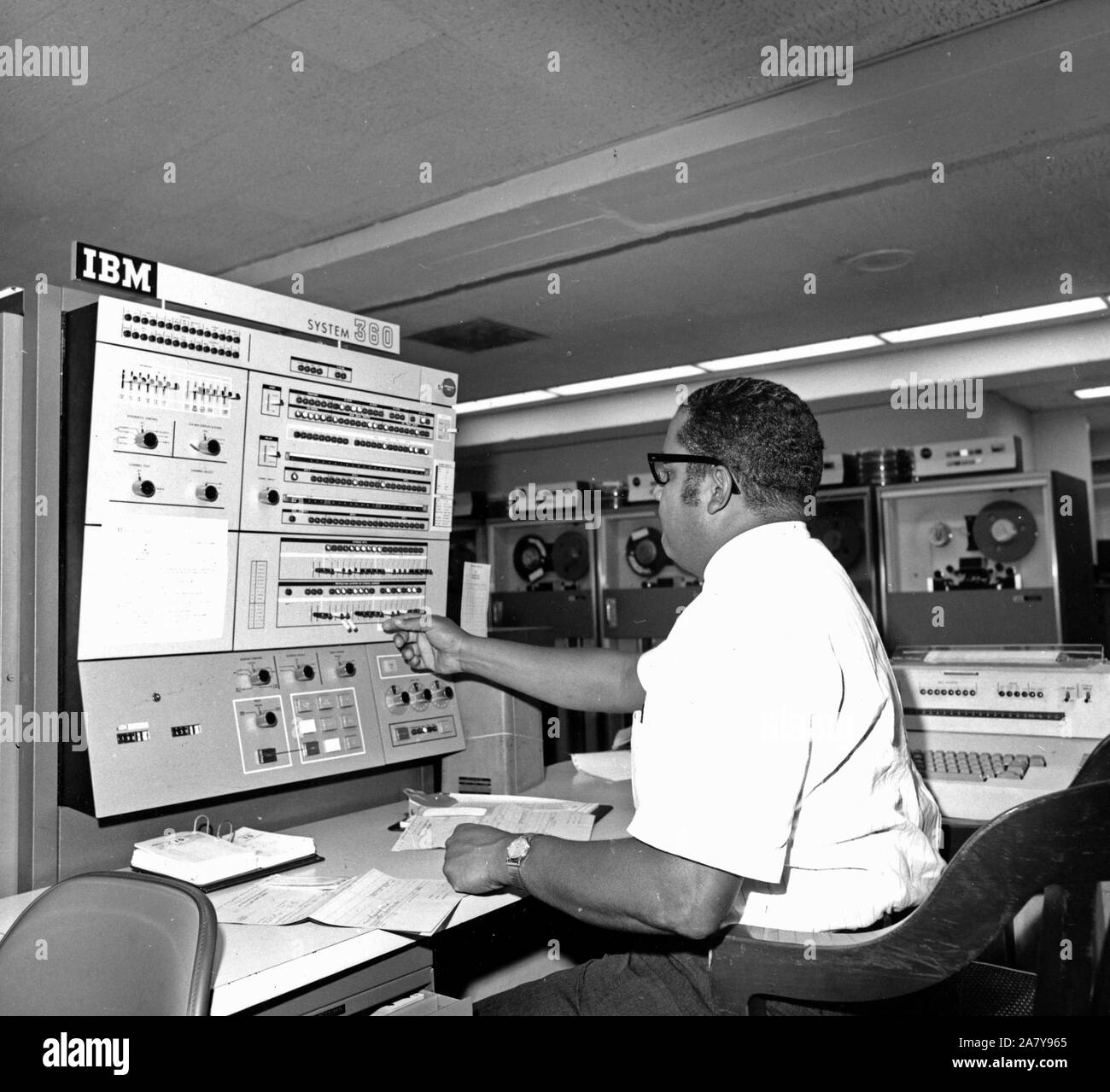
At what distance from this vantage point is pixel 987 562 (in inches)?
187

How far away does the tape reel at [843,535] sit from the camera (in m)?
4.92

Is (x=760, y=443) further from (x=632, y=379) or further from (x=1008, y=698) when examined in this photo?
(x=632, y=379)

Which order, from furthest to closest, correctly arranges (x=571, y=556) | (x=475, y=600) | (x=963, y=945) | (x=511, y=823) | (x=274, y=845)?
1. (x=571, y=556)
2. (x=475, y=600)
3. (x=511, y=823)
4. (x=274, y=845)
5. (x=963, y=945)

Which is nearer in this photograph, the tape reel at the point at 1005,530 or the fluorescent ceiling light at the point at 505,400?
the tape reel at the point at 1005,530

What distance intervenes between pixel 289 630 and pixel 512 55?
6.52 ft

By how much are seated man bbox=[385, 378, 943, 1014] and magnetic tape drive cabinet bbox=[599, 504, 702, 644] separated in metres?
3.79

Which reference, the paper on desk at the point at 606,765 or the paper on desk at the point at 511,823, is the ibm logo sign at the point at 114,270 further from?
the paper on desk at the point at 606,765

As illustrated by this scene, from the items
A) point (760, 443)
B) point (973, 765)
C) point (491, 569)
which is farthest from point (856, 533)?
point (760, 443)

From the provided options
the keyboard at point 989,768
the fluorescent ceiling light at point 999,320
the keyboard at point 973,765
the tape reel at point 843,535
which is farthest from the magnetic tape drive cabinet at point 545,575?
the keyboard at point 973,765

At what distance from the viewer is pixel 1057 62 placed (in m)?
2.88

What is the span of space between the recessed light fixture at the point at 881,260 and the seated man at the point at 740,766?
3.44 meters

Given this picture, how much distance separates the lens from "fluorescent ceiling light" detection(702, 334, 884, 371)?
20.7 ft

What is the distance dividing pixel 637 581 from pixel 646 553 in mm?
237
